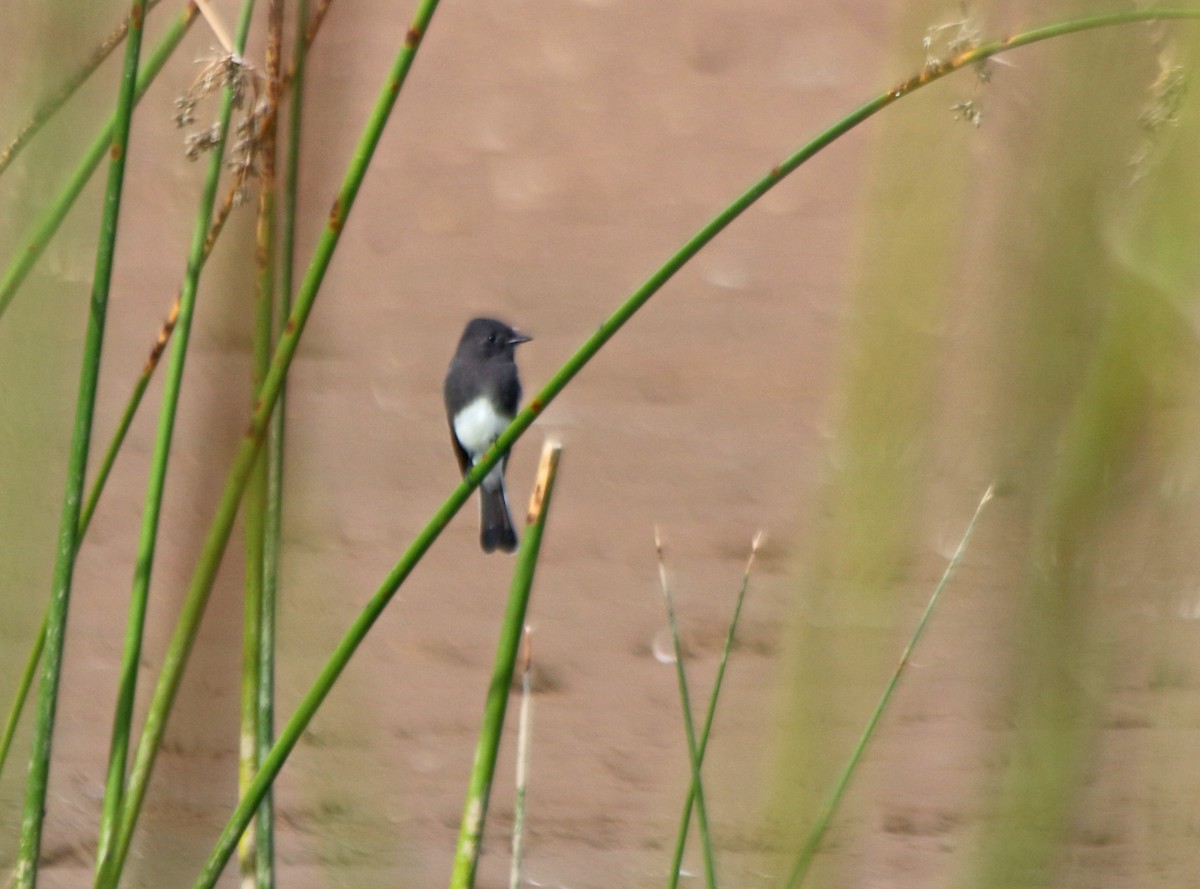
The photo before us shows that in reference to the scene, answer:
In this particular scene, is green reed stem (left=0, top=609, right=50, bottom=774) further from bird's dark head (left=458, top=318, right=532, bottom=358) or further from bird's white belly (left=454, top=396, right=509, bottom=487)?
bird's white belly (left=454, top=396, right=509, bottom=487)

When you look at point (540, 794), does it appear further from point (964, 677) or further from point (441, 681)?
point (964, 677)

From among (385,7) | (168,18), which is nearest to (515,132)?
(385,7)

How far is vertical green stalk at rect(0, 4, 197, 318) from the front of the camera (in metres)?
0.55

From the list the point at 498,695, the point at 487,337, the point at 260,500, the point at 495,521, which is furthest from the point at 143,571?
the point at 487,337

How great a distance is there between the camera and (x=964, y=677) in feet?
5.03

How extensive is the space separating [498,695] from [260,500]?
0.16 meters

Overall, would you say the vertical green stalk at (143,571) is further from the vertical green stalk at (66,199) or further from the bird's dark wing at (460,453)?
the bird's dark wing at (460,453)

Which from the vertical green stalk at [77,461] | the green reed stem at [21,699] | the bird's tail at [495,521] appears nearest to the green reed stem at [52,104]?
the vertical green stalk at [77,461]

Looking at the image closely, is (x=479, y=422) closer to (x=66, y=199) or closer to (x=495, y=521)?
(x=495, y=521)

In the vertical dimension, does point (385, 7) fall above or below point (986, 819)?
above

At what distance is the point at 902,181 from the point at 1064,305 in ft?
0.18

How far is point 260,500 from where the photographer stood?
0.56 meters

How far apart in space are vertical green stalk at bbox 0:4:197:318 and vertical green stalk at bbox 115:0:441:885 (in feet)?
0.36

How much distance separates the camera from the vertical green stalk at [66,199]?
1.82ft
